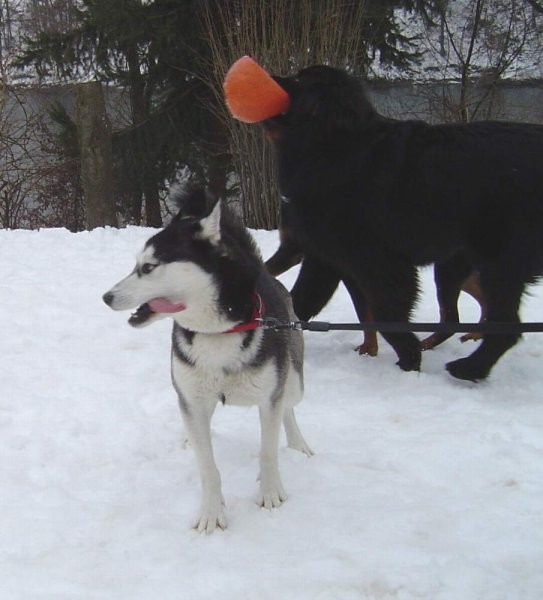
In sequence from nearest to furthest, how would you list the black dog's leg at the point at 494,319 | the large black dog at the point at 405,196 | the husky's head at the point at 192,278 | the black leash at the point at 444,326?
the husky's head at the point at 192,278 → the black leash at the point at 444,326 → the large black dog at the point at 405,196 → the black dog's leg at the point at 494,319

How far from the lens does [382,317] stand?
4051 mm

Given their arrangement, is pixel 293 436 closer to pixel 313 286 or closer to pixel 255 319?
pixel 255 319

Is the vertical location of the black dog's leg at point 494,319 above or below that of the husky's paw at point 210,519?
above

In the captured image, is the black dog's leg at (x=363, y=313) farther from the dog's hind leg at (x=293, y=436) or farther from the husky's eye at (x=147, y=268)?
the husky's eye at (x=147, y=268)

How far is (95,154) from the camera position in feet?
31.1

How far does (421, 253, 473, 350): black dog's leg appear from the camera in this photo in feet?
14.5

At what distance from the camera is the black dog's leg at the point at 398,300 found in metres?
3.97

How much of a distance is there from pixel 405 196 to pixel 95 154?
674cm

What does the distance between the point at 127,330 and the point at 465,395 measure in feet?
8.01

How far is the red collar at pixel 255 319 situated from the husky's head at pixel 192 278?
2 centimetres

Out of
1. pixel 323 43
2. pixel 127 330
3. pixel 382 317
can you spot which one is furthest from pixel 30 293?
pixel 323 43

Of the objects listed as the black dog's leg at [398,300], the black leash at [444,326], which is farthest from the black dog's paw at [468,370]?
the black leash at [444,326]

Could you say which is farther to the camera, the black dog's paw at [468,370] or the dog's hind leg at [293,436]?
the black dog's paw at [468,370]

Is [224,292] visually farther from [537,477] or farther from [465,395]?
[465,395]
